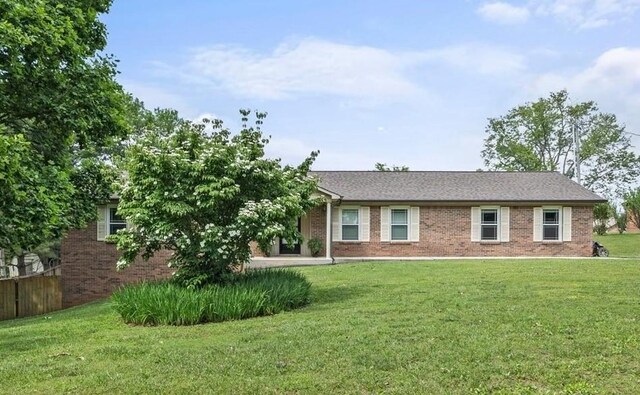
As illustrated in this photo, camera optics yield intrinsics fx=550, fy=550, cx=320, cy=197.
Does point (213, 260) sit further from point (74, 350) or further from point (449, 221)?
point (449, 221)

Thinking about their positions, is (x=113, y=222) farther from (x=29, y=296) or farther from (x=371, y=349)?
(x=371, y=349)

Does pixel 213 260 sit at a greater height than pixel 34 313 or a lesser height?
greater

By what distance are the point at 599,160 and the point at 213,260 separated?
42501 millimetres

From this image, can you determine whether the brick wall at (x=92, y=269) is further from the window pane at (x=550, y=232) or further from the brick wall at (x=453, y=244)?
the window pane at (x=550, y=232)

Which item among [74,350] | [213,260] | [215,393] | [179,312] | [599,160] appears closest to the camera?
[215,393]

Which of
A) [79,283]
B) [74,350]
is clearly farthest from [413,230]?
[74,350]

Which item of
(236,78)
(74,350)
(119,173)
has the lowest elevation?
(74,350)

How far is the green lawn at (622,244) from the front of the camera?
91.7ft

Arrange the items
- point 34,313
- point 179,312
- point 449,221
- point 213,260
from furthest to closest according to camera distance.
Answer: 1. point 449,221
2. point 34,313
3. point 213,260
4. point 179,312

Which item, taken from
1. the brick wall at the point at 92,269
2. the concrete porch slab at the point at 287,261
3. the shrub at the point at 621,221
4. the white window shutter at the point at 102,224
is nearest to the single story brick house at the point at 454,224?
the concrete porch slab at the point at 287,261

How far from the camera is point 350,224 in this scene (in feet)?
74.3

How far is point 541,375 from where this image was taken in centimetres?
528

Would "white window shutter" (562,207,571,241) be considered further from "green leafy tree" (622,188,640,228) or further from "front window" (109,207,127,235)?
"green leafy tree" (622,188,640,228)

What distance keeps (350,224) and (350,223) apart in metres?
0.04
